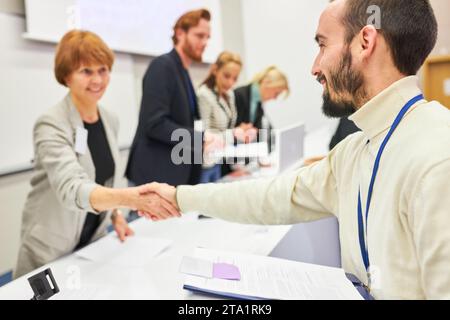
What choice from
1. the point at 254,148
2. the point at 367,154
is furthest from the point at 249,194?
the point at 254,148

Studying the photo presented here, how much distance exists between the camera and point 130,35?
8.91 ft

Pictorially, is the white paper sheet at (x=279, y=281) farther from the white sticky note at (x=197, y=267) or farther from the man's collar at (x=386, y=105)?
the man's collar at (x=386, y=105)

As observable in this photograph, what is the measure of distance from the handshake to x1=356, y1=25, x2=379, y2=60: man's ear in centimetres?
62

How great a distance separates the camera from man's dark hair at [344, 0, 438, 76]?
0.68 metres

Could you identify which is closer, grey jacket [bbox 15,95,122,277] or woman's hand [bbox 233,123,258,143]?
grey jacket [bbox 15,95,122,277]

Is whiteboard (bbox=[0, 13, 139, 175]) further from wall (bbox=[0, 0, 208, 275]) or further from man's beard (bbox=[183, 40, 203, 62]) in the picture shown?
man's beard (bbox=[183, 40, 203, 62])

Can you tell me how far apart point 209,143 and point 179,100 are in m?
0.27

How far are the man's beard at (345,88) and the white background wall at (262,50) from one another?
0.20 metres

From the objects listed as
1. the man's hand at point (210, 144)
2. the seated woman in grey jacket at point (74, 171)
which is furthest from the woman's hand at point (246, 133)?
the seated woman in grey jacket at point (74, 171)

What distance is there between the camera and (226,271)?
2.68ft

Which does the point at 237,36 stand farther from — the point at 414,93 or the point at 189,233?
the point at 414,93

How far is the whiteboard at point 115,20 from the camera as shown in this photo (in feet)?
7.01

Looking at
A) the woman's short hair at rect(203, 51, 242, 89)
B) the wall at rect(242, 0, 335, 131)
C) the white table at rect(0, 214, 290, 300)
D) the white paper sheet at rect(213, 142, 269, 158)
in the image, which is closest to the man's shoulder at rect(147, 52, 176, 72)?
the white paper sheet at rect(213, 142, 269, 158)
